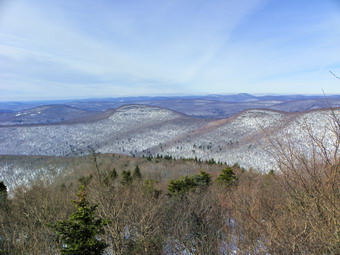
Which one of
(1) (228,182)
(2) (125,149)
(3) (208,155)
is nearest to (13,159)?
(2) (125,149)

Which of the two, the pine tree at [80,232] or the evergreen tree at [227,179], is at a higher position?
the pine tree at [80,232]

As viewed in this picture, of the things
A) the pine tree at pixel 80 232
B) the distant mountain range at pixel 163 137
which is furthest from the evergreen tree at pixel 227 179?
the distant mountain range at pixel 163 137

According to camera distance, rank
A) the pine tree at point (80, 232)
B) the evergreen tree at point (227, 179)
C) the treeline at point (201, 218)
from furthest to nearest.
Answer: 1. the evergreen tree at point (227, 179)
2. the pine tree at point (80, 232)
3. the treeline at point (201, 218)

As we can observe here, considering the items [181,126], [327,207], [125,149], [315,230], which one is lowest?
[125,149]

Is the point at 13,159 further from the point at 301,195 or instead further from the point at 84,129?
the point at 301,195

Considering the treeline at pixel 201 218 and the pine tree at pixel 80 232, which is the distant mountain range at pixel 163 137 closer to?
the treeline at pixel 201 218

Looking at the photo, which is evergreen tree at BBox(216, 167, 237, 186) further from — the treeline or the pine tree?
the pine tree

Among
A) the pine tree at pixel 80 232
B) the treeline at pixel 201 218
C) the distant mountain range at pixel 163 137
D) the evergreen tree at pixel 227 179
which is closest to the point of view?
the treeline at pixel 201 218

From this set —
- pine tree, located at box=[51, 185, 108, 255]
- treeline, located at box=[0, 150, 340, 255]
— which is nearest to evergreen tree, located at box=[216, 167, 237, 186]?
treeline, located at box=[0, 150, 340, 255]

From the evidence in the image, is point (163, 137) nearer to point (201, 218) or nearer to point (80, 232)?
point (201, 218)
